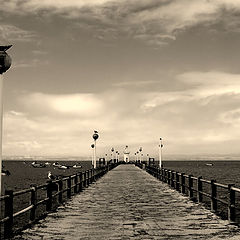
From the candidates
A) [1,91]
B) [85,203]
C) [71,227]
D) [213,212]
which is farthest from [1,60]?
[85,203]

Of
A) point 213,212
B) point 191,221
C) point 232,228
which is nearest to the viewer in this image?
point 232,228

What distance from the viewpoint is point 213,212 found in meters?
14.8

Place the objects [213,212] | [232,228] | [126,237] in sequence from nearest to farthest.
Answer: [126,237], [232,228], [213,212]

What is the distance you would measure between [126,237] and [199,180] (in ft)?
26.3

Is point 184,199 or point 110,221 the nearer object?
point 110,221

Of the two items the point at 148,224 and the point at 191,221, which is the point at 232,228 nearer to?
the point at 191,221

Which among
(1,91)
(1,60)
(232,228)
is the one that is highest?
(1,60)

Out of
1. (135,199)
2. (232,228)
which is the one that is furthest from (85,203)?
(232,228)

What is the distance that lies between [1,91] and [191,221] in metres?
7.43

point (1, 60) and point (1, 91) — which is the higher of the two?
point (1, 60)

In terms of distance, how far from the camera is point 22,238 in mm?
10258

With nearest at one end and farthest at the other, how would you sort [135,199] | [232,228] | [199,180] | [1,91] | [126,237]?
[1,91] < [126,237] < [232,228] < [199,180] < [135,199]

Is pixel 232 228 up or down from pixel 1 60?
down

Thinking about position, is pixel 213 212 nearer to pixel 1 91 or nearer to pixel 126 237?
pixel 126 237
